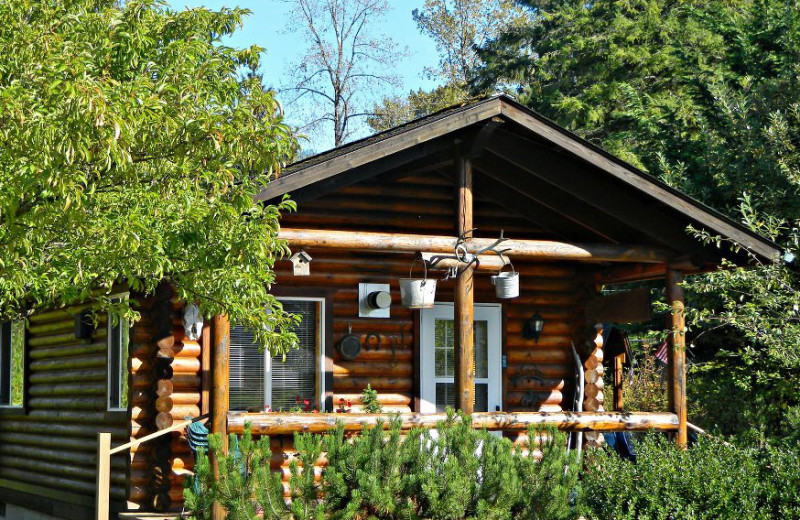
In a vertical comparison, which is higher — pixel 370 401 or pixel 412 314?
pixel 412 314

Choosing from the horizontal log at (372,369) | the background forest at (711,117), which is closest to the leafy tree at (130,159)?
the horizontal log at (372,369)

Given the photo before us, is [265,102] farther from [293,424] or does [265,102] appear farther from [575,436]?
[575,436]

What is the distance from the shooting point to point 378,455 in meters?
8.52

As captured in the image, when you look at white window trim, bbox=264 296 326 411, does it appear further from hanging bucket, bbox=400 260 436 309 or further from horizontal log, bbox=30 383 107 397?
horizontal log, bbox=30 383 107 397

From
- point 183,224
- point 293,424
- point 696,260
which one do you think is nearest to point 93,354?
point 293,424

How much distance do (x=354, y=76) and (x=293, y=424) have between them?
25.1m

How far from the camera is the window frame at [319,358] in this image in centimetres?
1232

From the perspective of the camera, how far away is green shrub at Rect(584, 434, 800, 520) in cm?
863

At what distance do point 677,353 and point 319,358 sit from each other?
4.18 m

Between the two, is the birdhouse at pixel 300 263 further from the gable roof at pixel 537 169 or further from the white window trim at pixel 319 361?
the white window trim at pixel 319 361

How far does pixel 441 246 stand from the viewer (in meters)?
11.2

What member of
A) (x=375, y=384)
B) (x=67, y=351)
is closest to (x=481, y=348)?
(x=375, y=384)

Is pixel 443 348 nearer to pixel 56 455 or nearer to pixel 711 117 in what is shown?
pixel 56 455

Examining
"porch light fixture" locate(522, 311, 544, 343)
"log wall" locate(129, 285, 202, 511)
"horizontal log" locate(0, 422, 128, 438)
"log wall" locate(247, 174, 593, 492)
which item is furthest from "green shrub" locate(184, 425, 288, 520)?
"porch light fixture" locate(522, 311, 544, 343)
